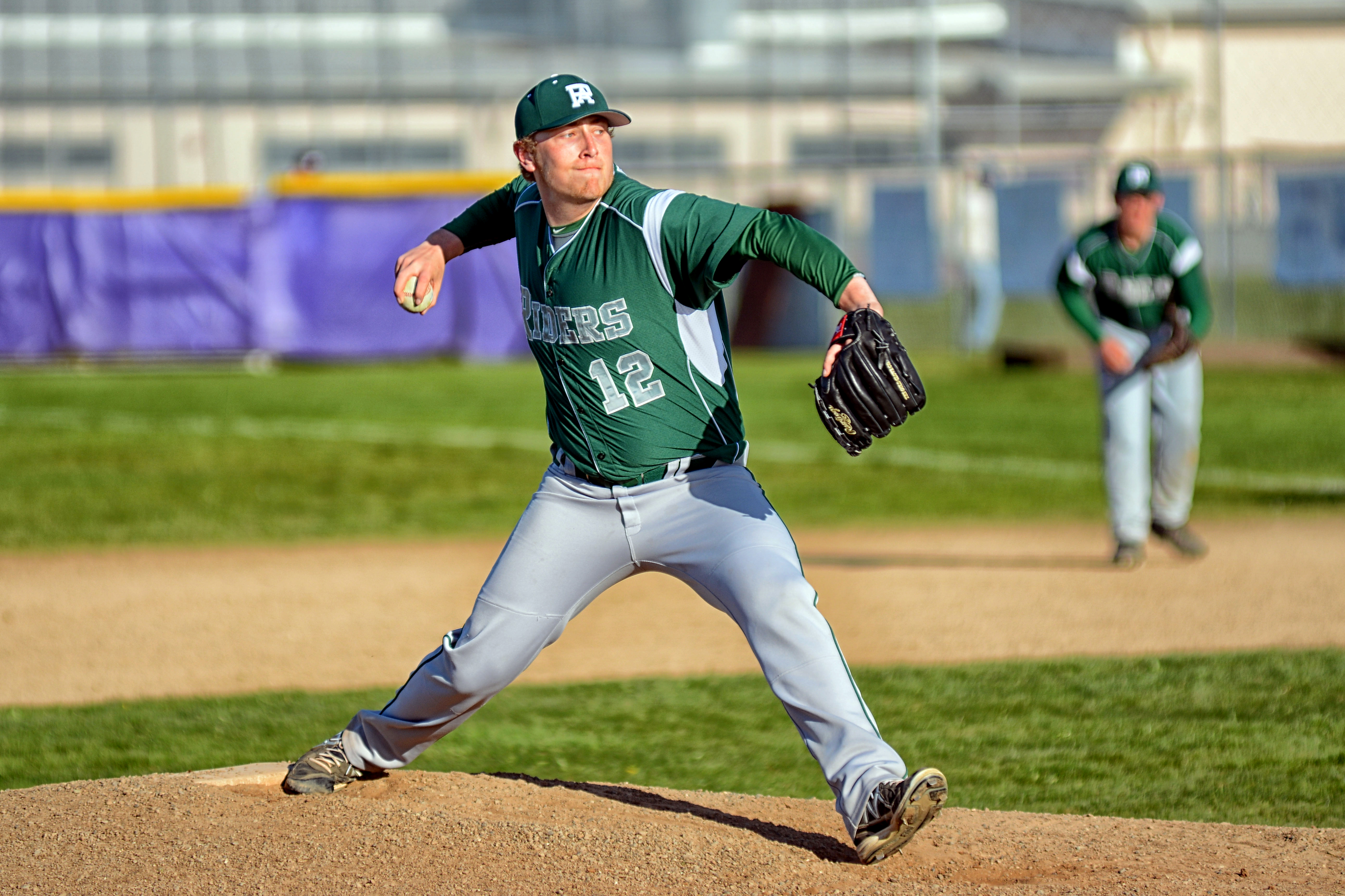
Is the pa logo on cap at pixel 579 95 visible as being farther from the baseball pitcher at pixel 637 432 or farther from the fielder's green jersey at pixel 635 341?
the fielder's green jersey at pixel 635 341

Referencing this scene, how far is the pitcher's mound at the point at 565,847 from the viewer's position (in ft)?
12.1

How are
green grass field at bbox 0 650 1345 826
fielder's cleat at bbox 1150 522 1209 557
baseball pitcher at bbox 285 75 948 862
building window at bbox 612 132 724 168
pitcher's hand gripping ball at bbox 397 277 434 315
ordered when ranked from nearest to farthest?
baseball pitcher at bbox 285 75 948 862 < pitcher's hand gripping ball at bbox 397 277 434 315 < green grass field at bbox 0 650 1345 826 < fielder's cleat at bbox 1150 522 1209 557 < building window at bbox 612 132 724 168

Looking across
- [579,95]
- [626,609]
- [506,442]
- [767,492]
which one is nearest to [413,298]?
[579,95]

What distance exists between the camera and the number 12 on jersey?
405cm

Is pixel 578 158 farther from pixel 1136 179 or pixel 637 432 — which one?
pixel 1136 179

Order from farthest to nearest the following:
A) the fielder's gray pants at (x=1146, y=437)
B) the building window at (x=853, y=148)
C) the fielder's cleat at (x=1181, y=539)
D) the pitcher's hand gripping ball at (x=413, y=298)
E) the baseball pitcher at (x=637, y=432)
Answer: the building window at (x=853, y=148)
the fielder's cleat at (x=1181, y=539)
the fielder's gray pants at (x=1146, y=437)
the pitcher's hand gripping ball at (x=413, y=298)
the baseball pitcher at (x=637, y=432)

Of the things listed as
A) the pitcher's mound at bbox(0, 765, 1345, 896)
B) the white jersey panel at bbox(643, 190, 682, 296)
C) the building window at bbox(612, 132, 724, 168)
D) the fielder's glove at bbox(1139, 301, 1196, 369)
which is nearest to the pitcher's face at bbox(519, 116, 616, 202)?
the white jersey panel at bbox(643, 190, 682, 296)

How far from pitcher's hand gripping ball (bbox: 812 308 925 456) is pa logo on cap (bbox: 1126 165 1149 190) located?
4654mm

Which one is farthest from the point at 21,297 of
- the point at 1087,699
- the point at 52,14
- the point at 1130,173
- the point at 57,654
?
the point at 1087,699

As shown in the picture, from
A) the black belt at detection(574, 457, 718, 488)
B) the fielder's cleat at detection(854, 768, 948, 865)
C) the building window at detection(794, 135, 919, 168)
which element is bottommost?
the fielder's cleat at detection(854, 768, 948, 865)

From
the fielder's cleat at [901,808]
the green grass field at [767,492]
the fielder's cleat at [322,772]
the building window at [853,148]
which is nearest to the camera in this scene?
the fielder's cleat at [901,808]

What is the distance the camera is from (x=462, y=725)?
19.1ft

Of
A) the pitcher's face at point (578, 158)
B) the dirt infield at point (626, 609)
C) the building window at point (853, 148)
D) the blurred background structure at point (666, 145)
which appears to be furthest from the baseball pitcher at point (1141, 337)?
the building window at point (853, 148)

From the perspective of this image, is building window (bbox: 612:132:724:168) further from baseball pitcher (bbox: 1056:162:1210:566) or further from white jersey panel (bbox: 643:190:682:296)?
white jersey panel (bbox: 643:190:682:296)
